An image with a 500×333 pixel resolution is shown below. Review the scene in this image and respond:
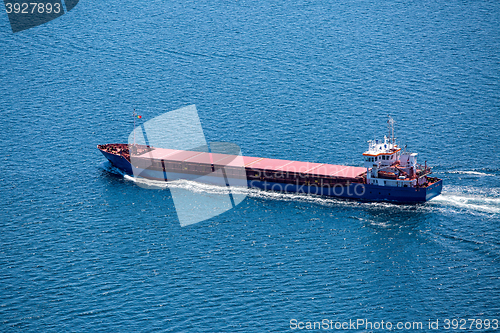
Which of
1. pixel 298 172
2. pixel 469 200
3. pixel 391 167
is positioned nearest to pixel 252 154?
pixel 298 172

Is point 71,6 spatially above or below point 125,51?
above

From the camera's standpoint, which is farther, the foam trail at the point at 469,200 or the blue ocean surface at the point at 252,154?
the foam trail at the point at 469,200

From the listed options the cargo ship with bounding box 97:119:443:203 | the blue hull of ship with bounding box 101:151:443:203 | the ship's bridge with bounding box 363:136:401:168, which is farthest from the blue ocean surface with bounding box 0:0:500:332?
the ship's bridge with bounding box 363:136:401:168

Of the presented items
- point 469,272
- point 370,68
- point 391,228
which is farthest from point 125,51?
point 469,272

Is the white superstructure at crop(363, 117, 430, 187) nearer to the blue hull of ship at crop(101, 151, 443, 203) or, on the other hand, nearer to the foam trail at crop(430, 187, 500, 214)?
the blue hull of ship at crop(101, 151, 443, 203)

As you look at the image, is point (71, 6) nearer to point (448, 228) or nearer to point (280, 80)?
point (280, 80)

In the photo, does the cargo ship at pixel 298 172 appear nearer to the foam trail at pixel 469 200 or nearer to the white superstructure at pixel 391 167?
the white superstructure at pixel 391 167

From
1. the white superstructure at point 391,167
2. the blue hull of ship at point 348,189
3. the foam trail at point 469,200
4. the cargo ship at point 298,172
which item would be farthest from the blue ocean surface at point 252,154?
the white superstructure at point 391,167
